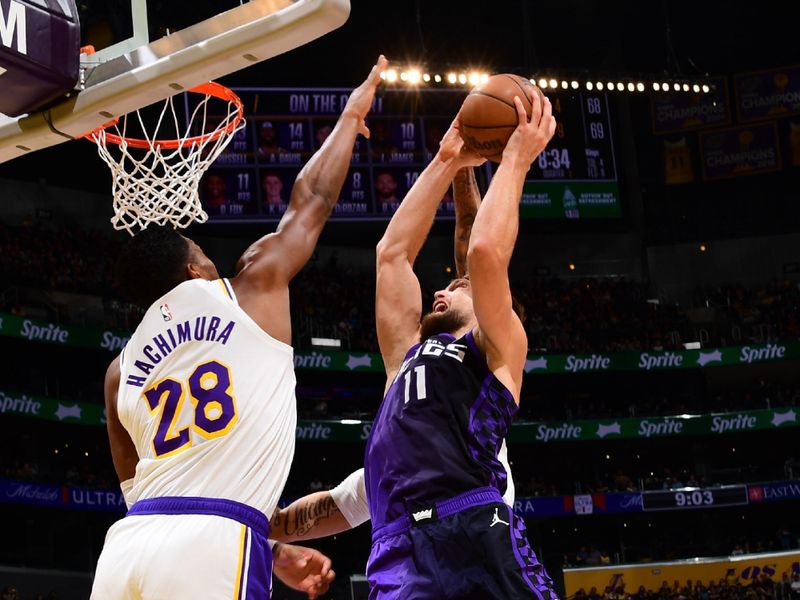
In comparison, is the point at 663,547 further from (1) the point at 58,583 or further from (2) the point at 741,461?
(1) the point at 58,583

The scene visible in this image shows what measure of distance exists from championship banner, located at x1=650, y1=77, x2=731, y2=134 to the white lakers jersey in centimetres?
2712

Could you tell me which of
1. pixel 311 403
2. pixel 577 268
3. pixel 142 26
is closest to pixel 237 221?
pixel 311 403

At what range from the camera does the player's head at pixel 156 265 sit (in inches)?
149

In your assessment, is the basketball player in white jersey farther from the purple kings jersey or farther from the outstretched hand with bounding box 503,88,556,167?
the outstretched hand with bounding box 503,88,556,167

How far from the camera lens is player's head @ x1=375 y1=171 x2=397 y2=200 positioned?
22391 mm

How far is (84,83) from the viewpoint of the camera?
4281mm

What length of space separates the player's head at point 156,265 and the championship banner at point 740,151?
89.7ft

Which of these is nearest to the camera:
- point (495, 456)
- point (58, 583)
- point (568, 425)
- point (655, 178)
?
point (495, 456)

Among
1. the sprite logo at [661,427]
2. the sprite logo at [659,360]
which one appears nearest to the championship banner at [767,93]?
the sprite logo at [659,360]

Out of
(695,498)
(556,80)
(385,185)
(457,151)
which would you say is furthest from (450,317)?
(695,498)

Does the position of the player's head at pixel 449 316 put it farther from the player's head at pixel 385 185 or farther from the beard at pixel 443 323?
the player's head at pixel 385 185

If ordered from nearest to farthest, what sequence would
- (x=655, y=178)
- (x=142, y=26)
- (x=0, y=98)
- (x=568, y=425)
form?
(x=0, y=98)
(x=142, y=26)
(x=568, y=425)
(x=655, y=178)

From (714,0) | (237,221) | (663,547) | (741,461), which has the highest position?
(714,0)

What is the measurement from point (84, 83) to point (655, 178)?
2711 cm
